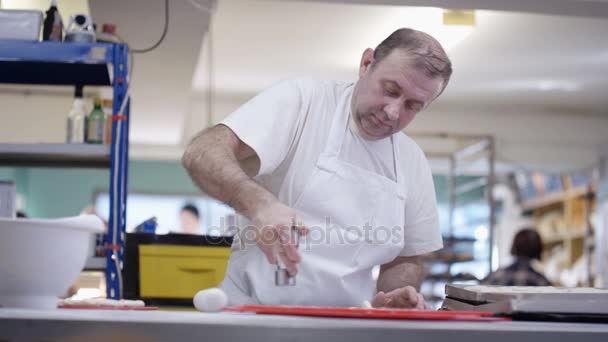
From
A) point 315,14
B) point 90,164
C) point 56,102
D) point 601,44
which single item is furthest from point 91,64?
point 601,44

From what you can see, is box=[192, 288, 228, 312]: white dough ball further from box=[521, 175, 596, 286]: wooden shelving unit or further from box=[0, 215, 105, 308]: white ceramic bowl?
box=[521, 175, 596, 286]: wooden shelving unit

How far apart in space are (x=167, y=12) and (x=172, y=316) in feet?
12.8

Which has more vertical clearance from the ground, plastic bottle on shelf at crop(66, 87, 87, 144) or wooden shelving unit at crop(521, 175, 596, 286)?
plastic bottle on shelf at crop(66, 87, 87, 144)

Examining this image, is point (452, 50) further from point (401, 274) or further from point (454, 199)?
point (401, 274)

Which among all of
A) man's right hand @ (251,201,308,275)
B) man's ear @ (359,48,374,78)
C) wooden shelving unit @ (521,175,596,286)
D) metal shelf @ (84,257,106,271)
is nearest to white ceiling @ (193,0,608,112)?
wooden shelving unit @ (521,175,596,286)

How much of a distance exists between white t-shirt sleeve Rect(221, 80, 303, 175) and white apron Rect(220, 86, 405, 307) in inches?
4.7

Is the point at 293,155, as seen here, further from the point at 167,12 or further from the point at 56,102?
the point at 56,102

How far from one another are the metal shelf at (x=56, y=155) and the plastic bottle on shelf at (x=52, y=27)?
0.44 m

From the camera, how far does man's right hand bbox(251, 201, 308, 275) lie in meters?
1.27

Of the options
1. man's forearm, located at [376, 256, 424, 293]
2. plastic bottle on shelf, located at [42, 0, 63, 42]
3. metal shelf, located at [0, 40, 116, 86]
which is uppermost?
plastic bottle on shelf, located at [42, 0, 63, 42]

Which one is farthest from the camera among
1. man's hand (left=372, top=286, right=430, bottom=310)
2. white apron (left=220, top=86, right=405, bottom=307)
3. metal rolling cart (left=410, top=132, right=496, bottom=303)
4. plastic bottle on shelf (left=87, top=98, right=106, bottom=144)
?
metal rolling cart (left=410, top=132, right=496, bottom=303)

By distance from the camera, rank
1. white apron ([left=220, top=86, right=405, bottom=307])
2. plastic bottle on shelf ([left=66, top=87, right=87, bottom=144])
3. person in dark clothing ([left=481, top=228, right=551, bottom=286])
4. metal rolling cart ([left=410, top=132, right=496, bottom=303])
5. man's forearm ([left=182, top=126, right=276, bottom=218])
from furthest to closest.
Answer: metal rolling cart ([left=410, top=132, right=496, bottom=303]) < person in dark clothing ([left=481, top=228, right=551, bottom=286]) < plastic bottle on shelf ([left=66, top=87, right=87, bottom=144]) < white apron ([left=220, top=86, right=405, bottom=307]) < man's forearm ([left=182, top=126, right=276, bottom=218])

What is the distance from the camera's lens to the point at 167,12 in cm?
460

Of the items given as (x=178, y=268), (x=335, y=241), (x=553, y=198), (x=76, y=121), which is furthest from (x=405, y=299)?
(x=553, y=198)
